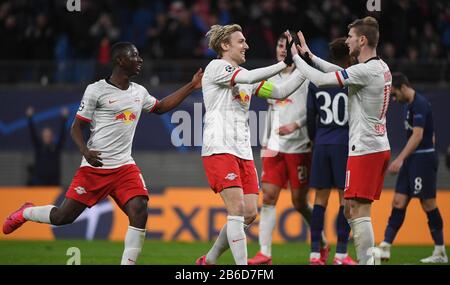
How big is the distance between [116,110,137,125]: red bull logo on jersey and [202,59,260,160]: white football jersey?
840mm

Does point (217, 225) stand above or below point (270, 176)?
below

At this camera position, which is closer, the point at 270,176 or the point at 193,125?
the point at 270,176

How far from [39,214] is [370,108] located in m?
3.80

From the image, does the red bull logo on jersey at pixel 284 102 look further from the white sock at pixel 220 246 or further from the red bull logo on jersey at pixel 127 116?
the red bull logo on jersey at pixel 127 116

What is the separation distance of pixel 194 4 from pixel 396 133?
611 cm

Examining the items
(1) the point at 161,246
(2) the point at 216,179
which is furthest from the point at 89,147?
(1) the point at 161,246

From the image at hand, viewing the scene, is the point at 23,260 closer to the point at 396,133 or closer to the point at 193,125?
the point at 193,125

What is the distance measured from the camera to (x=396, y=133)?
17422mm

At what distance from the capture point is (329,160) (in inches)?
436

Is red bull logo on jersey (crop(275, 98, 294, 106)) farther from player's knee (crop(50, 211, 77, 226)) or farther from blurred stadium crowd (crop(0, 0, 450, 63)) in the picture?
blurred stadium crowd (crop(0, 0, 450, 63))

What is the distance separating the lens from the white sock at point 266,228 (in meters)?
11.3

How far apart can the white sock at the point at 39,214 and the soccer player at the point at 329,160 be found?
3220 mm

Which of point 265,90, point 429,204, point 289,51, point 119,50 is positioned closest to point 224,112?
point 265,90

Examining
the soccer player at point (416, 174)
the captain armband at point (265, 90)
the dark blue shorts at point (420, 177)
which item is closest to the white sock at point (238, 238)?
the captain armband at point (265, 90)
